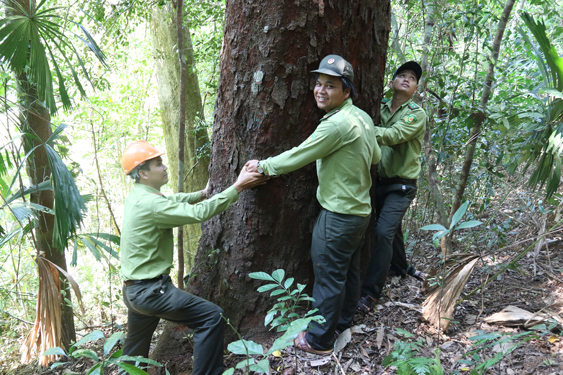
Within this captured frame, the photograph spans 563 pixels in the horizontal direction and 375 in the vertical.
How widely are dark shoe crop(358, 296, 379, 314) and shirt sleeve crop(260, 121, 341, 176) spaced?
1.62 meters

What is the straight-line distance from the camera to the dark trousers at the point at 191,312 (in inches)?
118

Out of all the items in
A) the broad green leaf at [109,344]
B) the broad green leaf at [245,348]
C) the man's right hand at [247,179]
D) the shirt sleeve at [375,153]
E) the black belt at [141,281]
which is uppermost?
the shirt sleeve at [375,153]

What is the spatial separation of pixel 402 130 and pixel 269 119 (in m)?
1.25

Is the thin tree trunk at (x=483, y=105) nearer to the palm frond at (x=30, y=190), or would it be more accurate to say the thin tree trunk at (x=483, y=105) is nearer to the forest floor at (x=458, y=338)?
the forest floor at (x=458, y=338)

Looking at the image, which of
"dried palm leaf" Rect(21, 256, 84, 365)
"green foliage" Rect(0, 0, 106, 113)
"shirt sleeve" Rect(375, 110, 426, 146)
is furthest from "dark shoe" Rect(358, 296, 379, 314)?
"green foliage" Rect(0, 0, 106, 113)

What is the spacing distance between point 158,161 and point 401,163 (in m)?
2.30

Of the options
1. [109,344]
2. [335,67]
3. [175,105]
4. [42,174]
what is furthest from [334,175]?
A: [175,105]

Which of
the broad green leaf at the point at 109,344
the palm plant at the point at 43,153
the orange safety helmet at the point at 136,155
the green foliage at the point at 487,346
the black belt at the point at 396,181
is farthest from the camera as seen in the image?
the black belt at the point at 396,181

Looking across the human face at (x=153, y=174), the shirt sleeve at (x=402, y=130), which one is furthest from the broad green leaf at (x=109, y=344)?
the shirt sleeve at (x=402, y=130)

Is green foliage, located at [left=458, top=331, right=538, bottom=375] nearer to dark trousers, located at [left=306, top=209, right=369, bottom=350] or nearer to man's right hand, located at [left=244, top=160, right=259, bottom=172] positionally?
dark trousers, located at [left=306, top=209, right=369, bottom=350]

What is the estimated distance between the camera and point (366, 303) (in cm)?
365

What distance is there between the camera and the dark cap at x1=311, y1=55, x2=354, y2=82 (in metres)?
2.84

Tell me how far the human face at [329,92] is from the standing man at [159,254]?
0.77 metres

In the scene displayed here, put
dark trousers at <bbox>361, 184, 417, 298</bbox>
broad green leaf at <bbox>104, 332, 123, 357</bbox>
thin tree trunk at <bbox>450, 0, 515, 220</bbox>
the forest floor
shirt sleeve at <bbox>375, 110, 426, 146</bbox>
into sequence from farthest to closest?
thin tree trunk at <bbox>450, 0, 515, 220</bbox>
dark trousers at <bbox>361, 184, 417, 298</bbox>
shirt sleeve at <bbox>375, 110, 426, 146</bbox>
the forest floor
broad green leaf at <bbox>104, 332, 123, 357</bbox>
